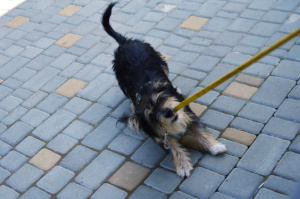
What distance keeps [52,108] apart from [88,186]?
55.4 inches

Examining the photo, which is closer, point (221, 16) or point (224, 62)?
point (224, 62)

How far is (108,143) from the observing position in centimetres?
396

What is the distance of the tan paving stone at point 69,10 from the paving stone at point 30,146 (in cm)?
283

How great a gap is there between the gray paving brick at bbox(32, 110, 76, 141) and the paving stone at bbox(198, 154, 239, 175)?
1749mm

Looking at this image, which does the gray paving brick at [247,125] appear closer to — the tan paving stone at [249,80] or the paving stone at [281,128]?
the paving stone at [281,128]

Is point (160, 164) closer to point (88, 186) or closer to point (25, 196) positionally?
point (88, 186)

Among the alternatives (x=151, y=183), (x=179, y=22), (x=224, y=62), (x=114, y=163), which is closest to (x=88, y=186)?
(x=114, y=163)

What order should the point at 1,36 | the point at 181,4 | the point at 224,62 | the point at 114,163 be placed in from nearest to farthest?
the point at 114,163, the point at 224,62, the point at 181,4, the point at 1,36

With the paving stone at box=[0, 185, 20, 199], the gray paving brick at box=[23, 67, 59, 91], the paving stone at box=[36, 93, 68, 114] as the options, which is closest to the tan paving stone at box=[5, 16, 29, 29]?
the gray paving brick at box=[23, 67, 59, 91]

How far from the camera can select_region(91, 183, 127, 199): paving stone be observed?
3395 millimetres

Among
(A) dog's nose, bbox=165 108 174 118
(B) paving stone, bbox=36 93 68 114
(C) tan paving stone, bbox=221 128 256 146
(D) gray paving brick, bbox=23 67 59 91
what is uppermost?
(A) dog's nose, bbox=165 108 174 118

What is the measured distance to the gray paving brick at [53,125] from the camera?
4215 mm

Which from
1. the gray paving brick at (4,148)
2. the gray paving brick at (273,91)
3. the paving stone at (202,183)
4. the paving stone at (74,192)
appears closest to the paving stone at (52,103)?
the gray paving brick at (4,148)

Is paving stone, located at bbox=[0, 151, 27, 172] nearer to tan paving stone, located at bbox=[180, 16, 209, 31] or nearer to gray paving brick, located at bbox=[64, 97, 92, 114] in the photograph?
gray paving brick, located at bbox=[64, 97, 92, 114]
